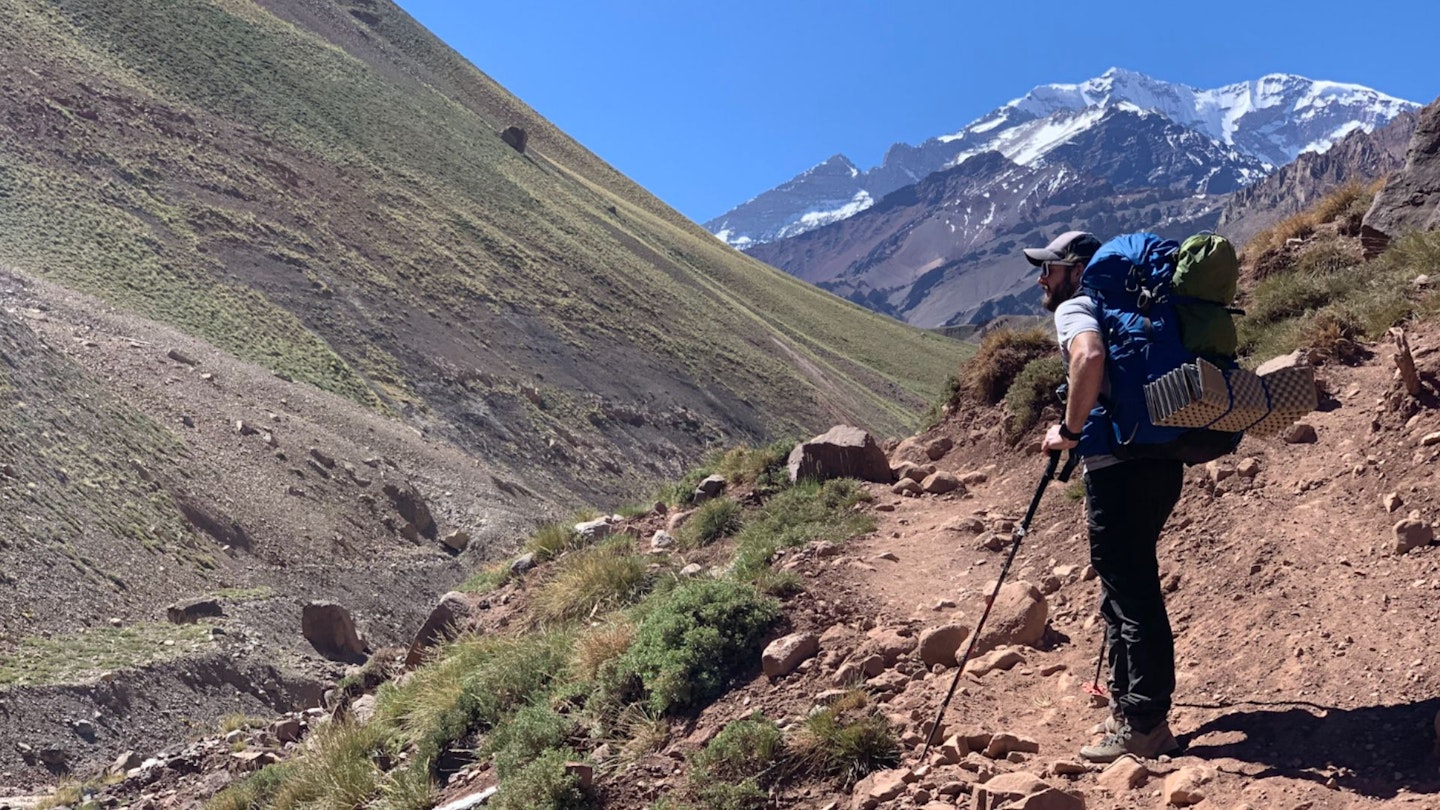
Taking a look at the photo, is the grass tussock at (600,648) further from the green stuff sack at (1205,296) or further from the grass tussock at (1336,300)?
the grass tussock at (1336,300)

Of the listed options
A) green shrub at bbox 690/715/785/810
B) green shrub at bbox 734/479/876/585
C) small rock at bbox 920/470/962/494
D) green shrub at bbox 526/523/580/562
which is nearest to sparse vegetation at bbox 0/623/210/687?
green shrub at bbox 526/523/580/562

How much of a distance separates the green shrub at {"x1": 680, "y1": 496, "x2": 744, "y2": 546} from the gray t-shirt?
484 centimetres

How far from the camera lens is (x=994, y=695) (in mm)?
4938

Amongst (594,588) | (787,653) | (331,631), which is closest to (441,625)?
(594,588)

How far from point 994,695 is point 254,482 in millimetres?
20639

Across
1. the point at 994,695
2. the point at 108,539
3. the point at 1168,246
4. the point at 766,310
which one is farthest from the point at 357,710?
the point at 766,310

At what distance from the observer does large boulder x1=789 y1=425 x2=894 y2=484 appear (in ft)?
30.1

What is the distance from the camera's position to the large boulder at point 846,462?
916 cm

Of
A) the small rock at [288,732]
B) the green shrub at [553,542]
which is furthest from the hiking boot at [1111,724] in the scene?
the small rock at [288,732]

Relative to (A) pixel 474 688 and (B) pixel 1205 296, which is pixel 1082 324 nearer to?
(B) pixel 1205 296

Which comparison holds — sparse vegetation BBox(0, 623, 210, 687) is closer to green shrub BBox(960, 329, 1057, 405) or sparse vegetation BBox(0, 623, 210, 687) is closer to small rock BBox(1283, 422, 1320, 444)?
green shrub BBox(960, 329, 1057, 405)

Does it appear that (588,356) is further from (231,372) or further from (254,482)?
(254,482)

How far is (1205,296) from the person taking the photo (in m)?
4.02

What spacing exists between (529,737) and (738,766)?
1.39m
